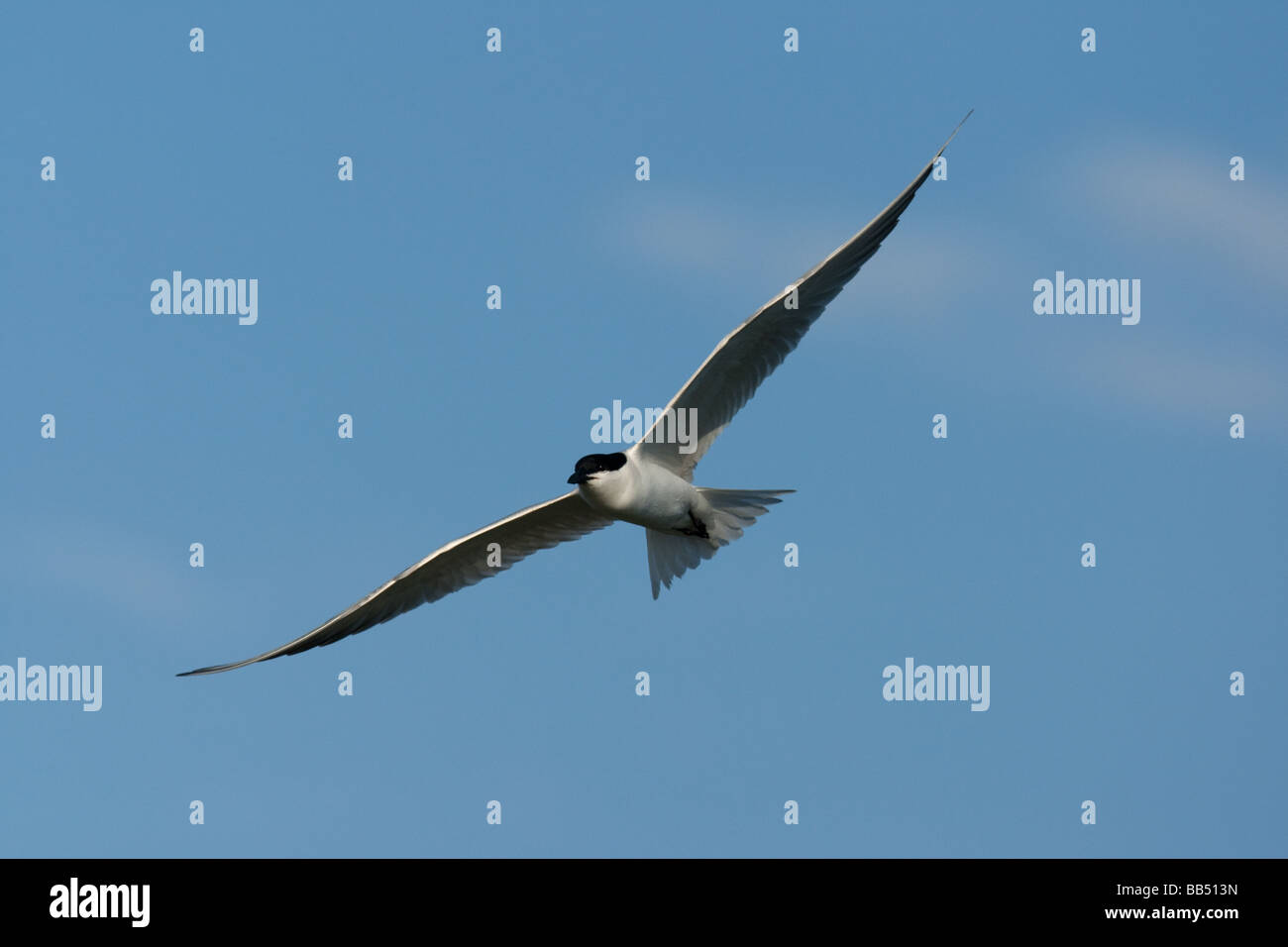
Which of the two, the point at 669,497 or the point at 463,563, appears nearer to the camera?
the point at 669,497

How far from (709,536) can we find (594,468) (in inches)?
67.8

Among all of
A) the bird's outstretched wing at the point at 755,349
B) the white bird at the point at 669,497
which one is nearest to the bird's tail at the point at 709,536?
the white bird at the point at 669,497

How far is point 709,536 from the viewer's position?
58.4 feet

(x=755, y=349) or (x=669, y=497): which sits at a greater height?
(x=755, y=349)

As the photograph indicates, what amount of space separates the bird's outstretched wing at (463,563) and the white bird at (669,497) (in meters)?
0.01

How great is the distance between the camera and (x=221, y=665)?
16828mm

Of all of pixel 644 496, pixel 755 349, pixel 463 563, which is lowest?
pixel 463 563

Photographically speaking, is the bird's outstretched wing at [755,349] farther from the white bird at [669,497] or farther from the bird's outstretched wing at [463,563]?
the bird's outstretched wing at [463,563]

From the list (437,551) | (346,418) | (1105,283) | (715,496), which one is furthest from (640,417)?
(1105,283)

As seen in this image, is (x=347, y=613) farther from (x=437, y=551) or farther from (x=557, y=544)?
(x=557, y=544)

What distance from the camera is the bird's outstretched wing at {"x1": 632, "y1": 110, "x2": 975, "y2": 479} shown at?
16.6 meters

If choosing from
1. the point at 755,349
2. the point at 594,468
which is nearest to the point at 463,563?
the point at 594,468

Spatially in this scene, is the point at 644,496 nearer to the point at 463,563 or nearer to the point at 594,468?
the point at 594,468

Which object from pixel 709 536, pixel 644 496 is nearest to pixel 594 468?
pixel 644 496
